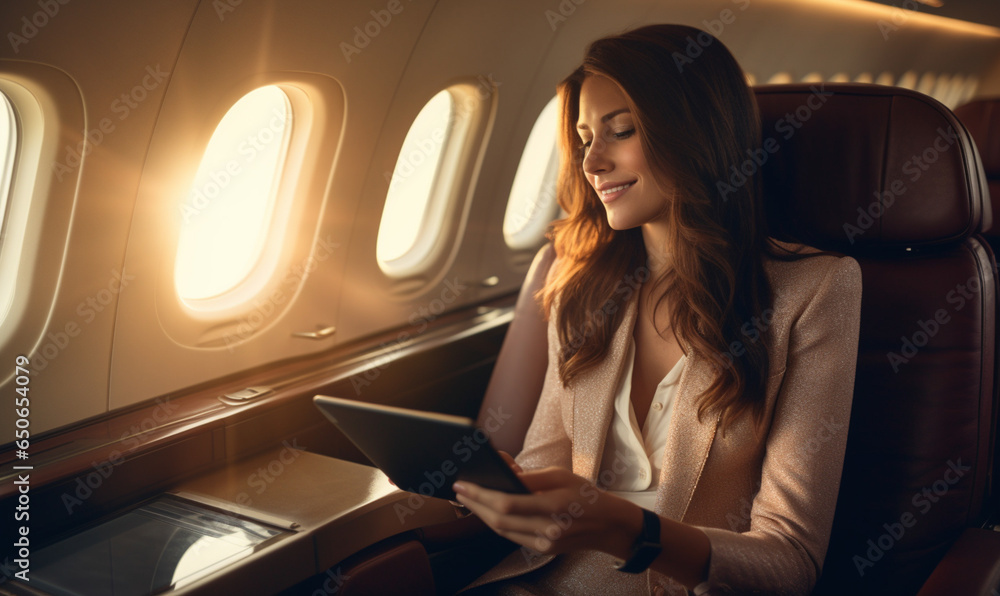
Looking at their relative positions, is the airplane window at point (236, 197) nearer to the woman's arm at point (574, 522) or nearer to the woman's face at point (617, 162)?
the woman's face at point (617, 162)

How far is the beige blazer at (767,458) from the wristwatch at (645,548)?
0.15 metres

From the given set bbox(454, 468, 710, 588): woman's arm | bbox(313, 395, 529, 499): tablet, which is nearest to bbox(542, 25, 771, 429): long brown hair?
bbox(454, 468, 710, 588): woman's arm

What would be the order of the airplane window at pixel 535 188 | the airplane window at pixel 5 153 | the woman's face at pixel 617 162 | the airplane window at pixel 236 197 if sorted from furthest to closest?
the airplane window at pixel 535 188 → the airplane window at pixel 236 197 → the airplane window at pixel 5 153 → the woman's face at pixel 617 162

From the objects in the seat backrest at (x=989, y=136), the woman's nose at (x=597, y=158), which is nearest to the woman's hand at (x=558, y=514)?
the woman's nose at (x=597, y=158)

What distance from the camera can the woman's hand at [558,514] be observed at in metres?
1.34

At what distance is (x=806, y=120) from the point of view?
1871mm

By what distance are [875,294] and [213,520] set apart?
1738 millimetres

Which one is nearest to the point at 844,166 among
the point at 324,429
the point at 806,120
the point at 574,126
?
the point at 806,120

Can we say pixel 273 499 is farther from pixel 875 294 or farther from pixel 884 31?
pixel 884 31

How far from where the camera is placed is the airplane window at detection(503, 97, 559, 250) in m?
4.85

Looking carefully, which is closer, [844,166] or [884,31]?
[844,166]

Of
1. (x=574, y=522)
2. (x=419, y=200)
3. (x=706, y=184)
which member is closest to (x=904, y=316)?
(x=706, y=184)

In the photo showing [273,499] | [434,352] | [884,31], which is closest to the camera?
[273,499]

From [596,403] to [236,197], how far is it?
1.72 metres
